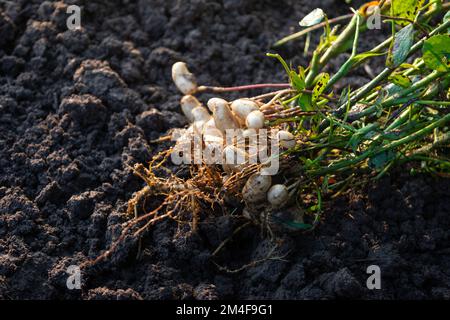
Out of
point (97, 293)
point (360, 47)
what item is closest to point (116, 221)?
point (97, 293)

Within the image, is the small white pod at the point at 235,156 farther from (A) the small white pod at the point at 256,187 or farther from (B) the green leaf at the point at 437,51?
(B) the green leaf at the point at 437,51

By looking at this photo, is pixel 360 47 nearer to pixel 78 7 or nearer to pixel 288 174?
pixel 288 174

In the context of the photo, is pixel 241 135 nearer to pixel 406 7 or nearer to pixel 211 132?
pixel 211 132

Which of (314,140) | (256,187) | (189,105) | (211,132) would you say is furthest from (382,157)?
(189,105)

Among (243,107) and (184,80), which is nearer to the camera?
(243,107)

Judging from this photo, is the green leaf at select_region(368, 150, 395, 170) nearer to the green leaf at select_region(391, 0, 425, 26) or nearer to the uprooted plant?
the uprooted plant

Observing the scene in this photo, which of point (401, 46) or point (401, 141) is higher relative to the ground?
point (401, 46)
